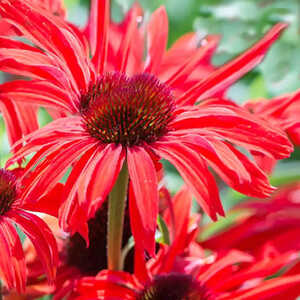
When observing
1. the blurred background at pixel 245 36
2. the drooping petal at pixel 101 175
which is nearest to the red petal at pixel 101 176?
the drooping petal at pixel 101 175

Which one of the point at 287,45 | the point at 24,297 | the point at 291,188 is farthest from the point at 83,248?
the point at 287,45

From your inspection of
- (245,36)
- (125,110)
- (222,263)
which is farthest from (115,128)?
(245,36)

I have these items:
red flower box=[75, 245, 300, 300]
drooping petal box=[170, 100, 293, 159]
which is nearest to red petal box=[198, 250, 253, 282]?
red flower box=[75, 245, 300, 300]

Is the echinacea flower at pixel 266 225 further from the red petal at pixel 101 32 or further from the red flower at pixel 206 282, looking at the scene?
the red petal at pixel 101 32

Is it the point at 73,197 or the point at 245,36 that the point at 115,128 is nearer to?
the point at 73,197

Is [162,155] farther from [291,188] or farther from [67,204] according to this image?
[291,188]

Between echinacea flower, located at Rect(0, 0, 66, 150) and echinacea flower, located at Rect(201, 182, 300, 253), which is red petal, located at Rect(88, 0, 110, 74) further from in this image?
echinacea flower, located at Rect(201, 182, 300, 253)
